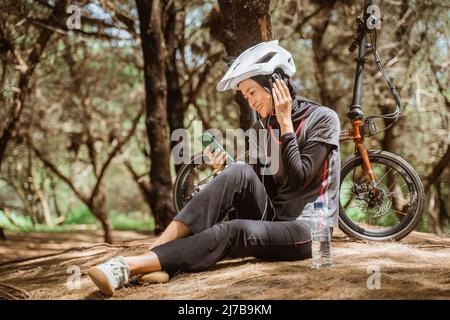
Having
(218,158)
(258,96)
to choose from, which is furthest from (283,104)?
(218,158)

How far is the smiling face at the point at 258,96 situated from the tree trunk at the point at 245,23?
1223 millimetres

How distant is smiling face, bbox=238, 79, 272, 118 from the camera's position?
292 centimetres

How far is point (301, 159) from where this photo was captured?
9.07ft

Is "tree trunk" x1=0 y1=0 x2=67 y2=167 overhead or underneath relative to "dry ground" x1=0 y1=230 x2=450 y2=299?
overhead

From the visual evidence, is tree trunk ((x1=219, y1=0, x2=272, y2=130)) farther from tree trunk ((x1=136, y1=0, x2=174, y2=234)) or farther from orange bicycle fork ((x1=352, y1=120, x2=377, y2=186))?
tree trunk ((x1=136, y1=0, x2=174, y2=234))

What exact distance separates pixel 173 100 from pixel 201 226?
451cm

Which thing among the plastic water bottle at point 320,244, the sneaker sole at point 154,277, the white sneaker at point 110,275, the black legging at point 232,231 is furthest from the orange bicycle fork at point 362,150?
the white sneaker at point 110,275

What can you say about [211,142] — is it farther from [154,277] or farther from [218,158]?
[154,277]

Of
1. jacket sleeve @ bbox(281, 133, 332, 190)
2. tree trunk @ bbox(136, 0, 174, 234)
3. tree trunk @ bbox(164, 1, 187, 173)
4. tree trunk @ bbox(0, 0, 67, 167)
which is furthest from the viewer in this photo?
tree trunk @ bbox(164, 1, 187, 173)

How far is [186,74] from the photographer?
8930 millimetres

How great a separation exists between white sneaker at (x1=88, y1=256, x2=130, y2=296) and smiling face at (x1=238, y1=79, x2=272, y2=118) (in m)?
1.22

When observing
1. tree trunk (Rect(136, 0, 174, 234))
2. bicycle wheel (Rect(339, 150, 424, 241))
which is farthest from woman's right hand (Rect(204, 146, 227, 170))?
tree trunk (Rect(136, 0, 174, 234))

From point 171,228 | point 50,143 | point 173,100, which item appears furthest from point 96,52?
point 171,228
